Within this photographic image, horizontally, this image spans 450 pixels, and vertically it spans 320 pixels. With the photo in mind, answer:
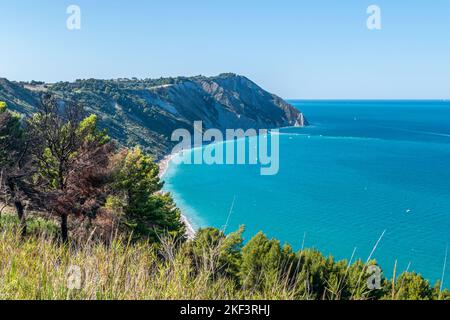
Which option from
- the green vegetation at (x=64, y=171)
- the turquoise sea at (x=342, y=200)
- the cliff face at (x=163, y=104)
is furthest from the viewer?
the cliff face at (x=163, y=104)

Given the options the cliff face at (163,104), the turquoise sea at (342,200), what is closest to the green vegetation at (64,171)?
the turquoise sea at (342,200)

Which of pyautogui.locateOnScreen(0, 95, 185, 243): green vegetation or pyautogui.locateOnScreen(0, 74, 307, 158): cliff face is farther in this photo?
pyautogui.locateOnScreen(0, 74, 307, 158): cliff face

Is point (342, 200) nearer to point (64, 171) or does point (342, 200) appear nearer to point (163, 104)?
point (64, 171)

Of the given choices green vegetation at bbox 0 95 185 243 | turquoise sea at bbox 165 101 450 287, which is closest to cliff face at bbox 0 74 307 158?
turquoise sea at bbox 165 101 450 287

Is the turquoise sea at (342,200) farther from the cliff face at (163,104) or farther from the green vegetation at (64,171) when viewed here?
the cliff face at (163,104)

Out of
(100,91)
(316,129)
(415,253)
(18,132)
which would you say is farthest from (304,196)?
(316,129)

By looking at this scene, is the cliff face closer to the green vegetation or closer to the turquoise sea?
the turquoise sea
